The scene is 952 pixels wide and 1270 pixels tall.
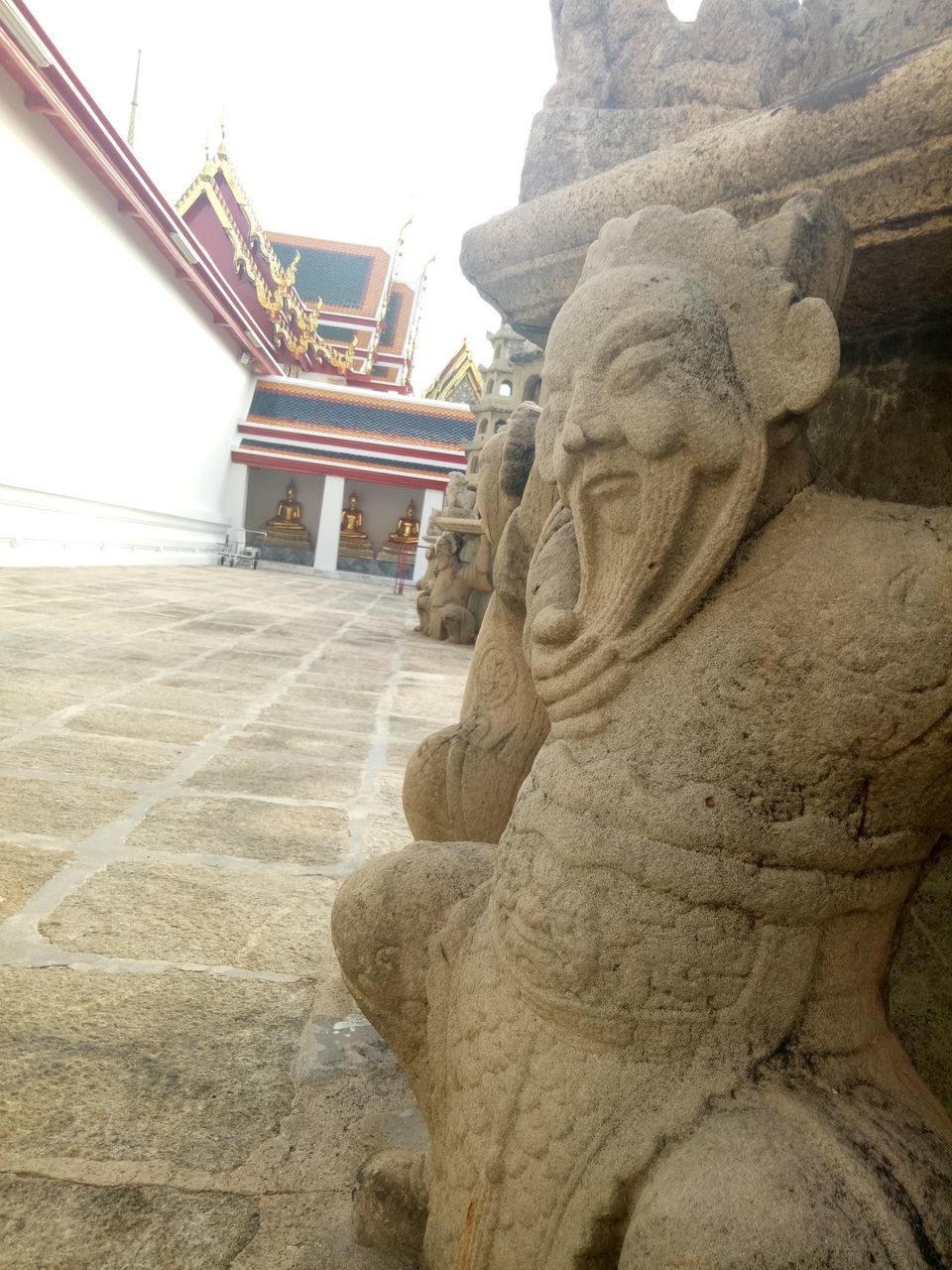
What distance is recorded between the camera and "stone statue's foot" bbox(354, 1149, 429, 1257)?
3.25 ft

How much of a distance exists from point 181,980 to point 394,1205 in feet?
2.28

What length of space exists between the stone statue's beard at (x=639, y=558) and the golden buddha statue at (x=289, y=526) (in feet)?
56.7

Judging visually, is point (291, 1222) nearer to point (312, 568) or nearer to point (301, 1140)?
point (301, 1140)

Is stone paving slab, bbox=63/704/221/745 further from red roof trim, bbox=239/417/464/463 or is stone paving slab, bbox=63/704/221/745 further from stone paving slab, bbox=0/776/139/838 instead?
red roof trim, bbox=239/417/464/463

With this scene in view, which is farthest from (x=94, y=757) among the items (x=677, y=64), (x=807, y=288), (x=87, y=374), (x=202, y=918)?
(x=87, y=374)

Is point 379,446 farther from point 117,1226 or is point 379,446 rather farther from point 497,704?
point 117,1226

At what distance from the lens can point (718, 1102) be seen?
2.58 ft

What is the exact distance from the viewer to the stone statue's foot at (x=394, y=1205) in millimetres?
991

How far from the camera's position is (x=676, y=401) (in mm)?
833

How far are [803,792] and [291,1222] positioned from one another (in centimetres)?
78

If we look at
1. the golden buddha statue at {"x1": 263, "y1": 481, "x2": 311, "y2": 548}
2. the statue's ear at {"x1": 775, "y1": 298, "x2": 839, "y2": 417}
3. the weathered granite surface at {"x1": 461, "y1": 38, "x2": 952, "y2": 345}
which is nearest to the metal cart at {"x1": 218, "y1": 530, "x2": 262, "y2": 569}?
the golden buddha statue at {"x1": 263, "y1": 481, "x2": 311, "y2": 548}

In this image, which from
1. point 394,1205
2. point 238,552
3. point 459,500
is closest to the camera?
point 394,1205

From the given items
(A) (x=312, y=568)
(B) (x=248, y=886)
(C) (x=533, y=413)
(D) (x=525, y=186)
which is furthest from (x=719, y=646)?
(A) (x=312, y=568)

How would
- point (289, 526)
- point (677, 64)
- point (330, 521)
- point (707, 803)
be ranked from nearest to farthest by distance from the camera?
point (707, 803)
point (677, 64)
point (330, 521)
point (289, 526)
